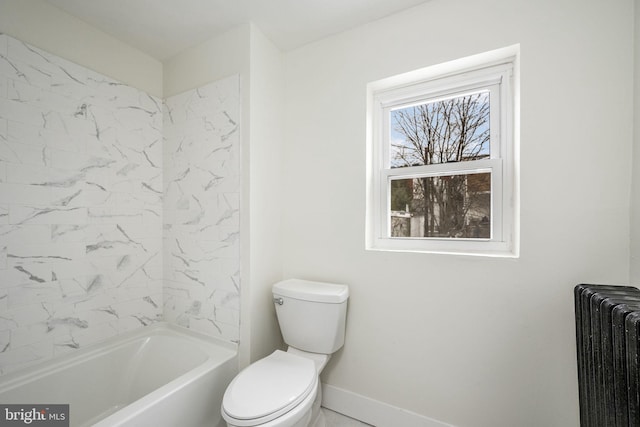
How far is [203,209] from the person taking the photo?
1.78 metres

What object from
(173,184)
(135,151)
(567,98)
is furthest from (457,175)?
(135,151)

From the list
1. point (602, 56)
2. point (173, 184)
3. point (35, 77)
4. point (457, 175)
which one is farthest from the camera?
point (173, 184)

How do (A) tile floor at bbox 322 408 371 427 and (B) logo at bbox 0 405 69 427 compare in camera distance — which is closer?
(B) logo at bbox 0 405 69 427

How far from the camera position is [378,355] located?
1.55 metres

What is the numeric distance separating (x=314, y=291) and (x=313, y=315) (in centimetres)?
13

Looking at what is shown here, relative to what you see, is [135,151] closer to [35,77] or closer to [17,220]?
[35,77]

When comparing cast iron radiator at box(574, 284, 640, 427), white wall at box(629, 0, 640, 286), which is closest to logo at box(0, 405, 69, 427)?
cast iron radiator at box(574, 284, 640, 427)

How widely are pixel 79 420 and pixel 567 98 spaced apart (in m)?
2.85

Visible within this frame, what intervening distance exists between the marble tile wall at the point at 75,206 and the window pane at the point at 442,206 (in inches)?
40.1

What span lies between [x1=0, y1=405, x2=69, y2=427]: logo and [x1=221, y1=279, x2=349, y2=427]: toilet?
92 centimetres

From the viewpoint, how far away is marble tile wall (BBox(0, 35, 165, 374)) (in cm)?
133

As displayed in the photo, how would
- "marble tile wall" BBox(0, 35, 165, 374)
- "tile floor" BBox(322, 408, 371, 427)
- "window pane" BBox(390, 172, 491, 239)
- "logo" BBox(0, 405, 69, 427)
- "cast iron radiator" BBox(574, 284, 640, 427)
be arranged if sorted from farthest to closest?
"tile floor" BBox(322, 408, 371, 427)
"window pane" BBox(390, 172, 491, 239)
"marble tile wall" BBox(0, 35, 165, 374)
"logo" BBox(0, 405, 69, 427)
"cast iron radiator" BBox(574, 284, 640, 427)

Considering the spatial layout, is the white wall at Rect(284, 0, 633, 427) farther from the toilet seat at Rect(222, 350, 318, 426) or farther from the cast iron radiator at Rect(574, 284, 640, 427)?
the toilet seat at Rect(222, 350, 318, 426)

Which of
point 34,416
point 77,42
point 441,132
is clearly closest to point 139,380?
point 34,416
